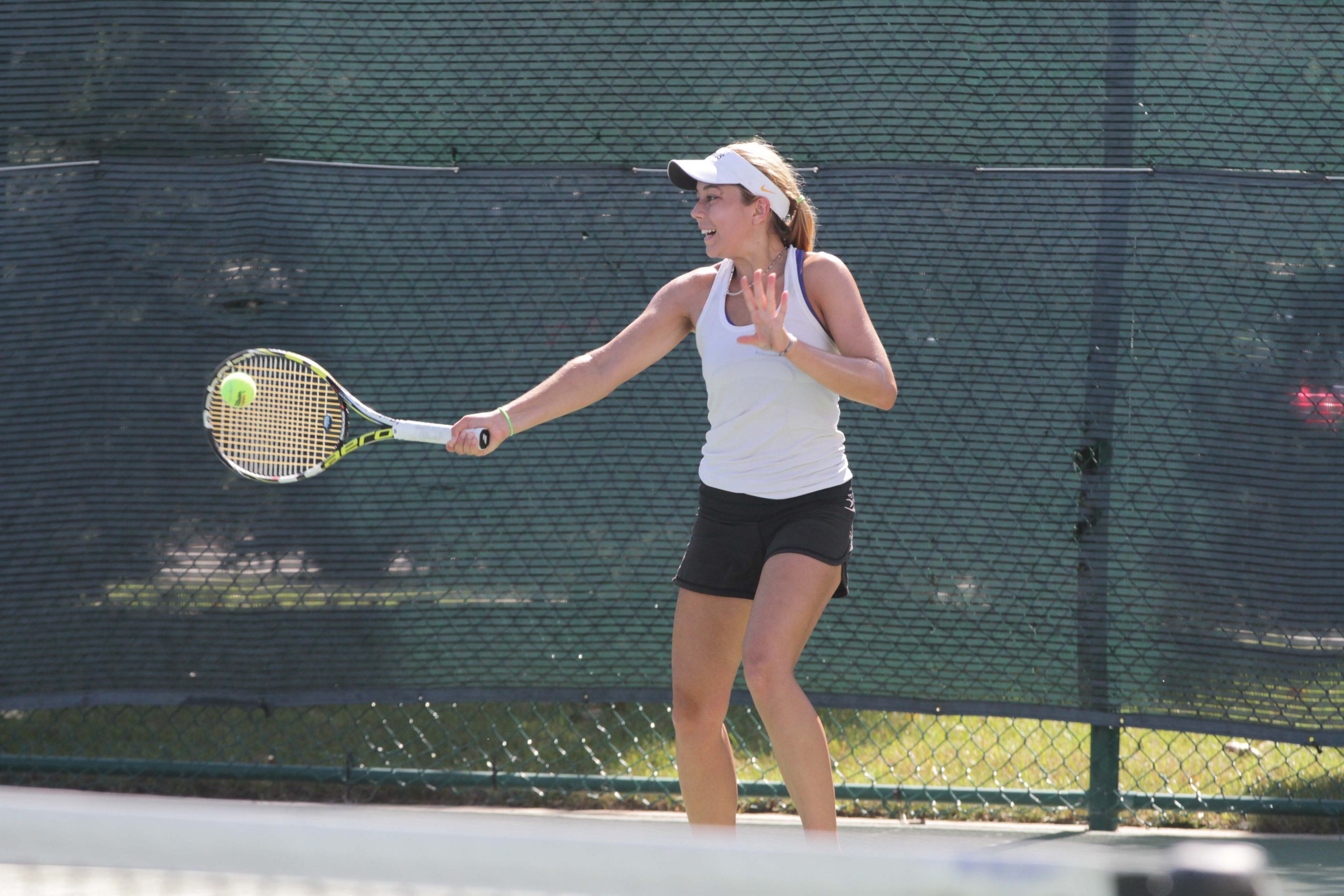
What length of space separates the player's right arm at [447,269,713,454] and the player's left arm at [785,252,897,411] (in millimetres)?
294

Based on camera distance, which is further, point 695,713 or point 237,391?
point 237,391

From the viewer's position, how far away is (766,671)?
113 inches

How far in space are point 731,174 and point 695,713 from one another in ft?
3.74

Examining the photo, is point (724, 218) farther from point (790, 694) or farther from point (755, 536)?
point (790, 694)

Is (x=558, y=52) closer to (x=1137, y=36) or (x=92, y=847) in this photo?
(x=1137, y=36)

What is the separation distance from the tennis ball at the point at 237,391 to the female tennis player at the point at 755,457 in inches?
25.7

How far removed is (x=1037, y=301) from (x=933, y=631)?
937 millimetres

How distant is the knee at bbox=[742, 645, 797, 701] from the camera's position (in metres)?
2.88

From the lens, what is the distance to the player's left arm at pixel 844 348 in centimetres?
289

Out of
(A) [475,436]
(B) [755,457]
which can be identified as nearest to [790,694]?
(B) [755,457]

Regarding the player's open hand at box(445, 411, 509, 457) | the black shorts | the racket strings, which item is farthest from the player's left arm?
the racket strings

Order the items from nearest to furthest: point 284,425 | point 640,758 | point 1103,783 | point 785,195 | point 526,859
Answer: point 526,859 → point 785,195 → point 284,425 → point 1103,783 → point 640,758

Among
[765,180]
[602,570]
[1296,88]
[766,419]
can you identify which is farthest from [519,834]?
[1296,88]

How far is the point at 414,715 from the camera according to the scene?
4.63 meters
